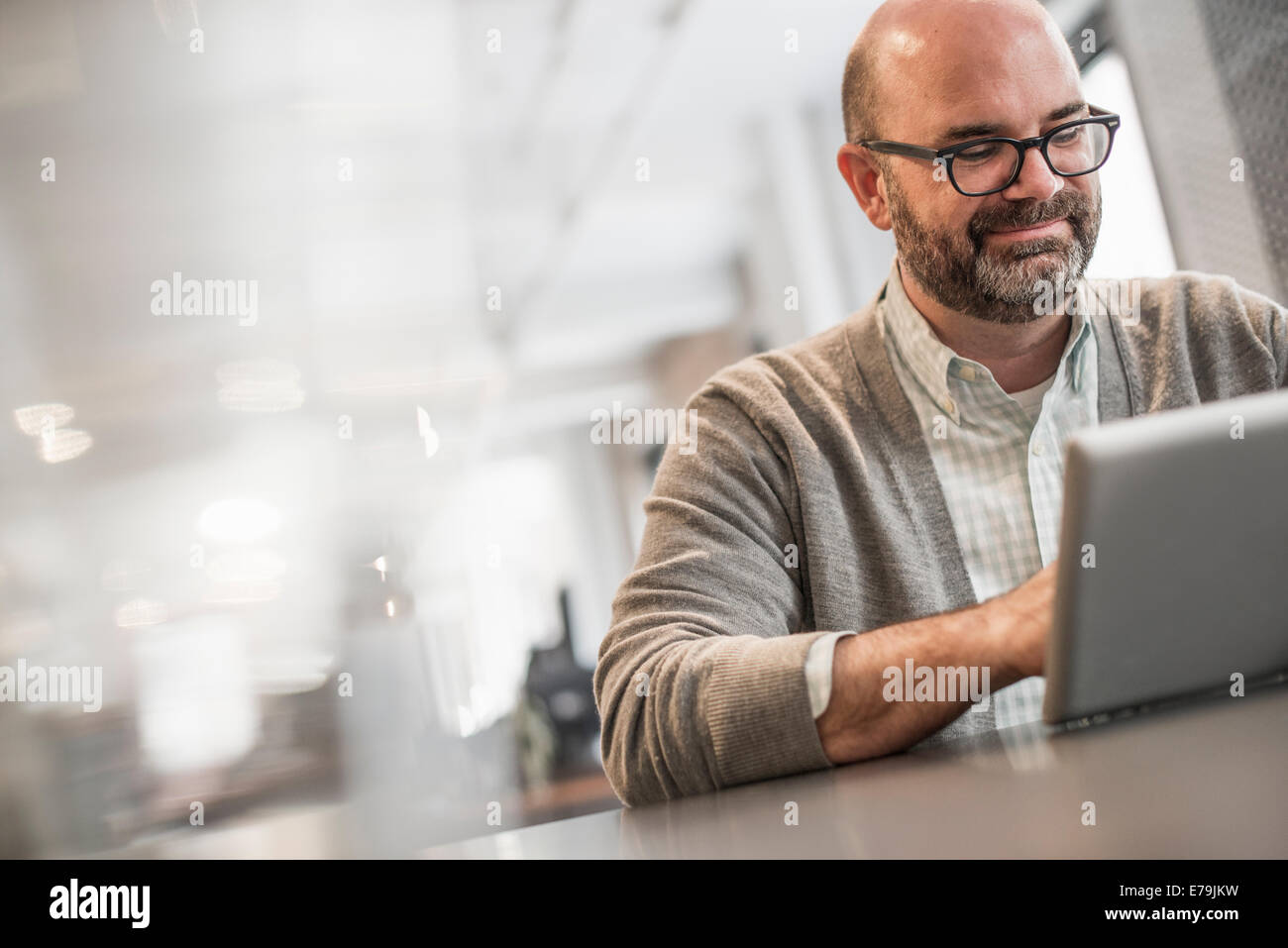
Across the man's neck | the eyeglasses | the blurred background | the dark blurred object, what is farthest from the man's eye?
the dark blurred object

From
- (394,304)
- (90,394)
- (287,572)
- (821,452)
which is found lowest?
(821,452)

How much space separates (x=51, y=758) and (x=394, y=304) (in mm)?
2289

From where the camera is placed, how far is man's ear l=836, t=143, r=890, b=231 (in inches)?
57.0

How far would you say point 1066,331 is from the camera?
1302mm

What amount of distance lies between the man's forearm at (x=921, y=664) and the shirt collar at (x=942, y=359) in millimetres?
453

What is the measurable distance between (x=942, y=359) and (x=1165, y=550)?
24.1 inches

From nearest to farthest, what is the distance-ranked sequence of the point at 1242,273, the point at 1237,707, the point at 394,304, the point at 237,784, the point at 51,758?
the point at 1237,707, the point at 1242,273, the point at 51,758, the point at 237,784, the point at 394,304

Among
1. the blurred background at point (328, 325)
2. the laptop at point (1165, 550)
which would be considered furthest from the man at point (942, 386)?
the blurred background at point (328, 325)

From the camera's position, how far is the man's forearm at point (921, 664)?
32.0 inches

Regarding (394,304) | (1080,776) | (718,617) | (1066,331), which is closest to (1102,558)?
(1080,776)

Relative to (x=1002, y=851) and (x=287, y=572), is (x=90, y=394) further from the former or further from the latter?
(x=1002, y=851)

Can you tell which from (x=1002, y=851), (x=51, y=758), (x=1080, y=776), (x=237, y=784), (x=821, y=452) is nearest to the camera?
(x=1002, y=851)

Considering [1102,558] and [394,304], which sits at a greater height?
[394,304]

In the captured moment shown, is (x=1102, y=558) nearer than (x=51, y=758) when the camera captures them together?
Yes
